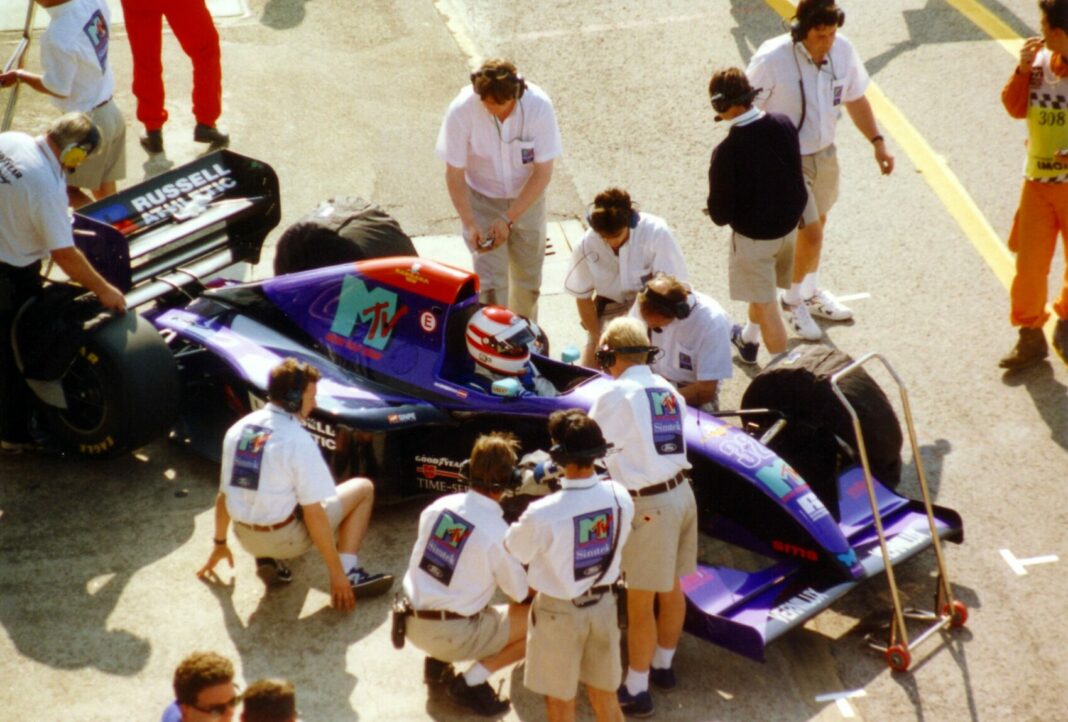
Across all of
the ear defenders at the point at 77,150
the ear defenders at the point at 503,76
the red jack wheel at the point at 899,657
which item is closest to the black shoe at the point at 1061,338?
the red jack wheel at the point at 899,657

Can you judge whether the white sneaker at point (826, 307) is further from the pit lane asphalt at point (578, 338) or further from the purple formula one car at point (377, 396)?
the purple formula one car at point (377, 396)

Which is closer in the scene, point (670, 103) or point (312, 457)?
point (312, 457)

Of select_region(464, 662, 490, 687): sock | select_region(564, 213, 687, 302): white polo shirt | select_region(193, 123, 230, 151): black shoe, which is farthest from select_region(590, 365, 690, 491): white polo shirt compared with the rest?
select_region(193, 123, 230, 151): black shoe

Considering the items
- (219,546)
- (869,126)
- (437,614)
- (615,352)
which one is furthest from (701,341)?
(219,546)

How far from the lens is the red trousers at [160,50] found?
10625mm

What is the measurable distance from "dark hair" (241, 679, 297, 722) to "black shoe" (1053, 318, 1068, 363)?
19.1 feet

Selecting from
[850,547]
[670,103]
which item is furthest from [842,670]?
[670,103]

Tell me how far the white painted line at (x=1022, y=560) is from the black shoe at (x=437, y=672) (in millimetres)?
2830

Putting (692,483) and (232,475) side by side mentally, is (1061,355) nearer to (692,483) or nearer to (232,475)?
(692,483)

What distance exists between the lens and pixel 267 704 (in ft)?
14.7

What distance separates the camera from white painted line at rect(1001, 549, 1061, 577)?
6.86 metres

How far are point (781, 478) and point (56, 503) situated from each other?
3.76m

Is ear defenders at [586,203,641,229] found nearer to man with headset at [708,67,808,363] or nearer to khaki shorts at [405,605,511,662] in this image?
man with headset at [708,67,808,363]

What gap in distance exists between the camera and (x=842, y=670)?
20.5 ft
